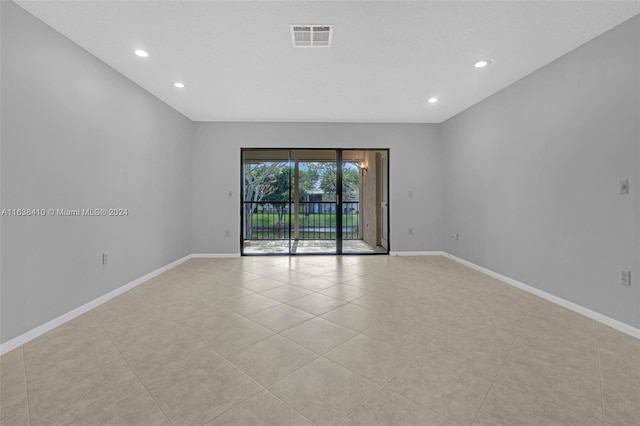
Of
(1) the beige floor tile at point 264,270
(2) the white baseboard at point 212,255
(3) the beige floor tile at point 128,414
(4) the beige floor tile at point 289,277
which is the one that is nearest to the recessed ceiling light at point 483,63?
(4) the beige floor tile at point 289,277

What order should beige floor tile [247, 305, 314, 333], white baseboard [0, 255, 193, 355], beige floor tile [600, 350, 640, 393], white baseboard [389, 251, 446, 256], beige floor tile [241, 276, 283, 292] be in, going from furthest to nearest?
white baseboard [389, 251, 446, 256] → beige floor tile [241, 276, 283, 292] → beige floor tile [247, 305, 314, 333] → white baseboard [0, 255, 193, 355] → beige floor tile [600, 350, 640, 393]

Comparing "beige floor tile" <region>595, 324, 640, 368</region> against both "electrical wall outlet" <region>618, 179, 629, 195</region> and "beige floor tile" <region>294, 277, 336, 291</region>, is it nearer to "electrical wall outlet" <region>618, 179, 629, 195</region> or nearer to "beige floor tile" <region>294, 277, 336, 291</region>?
"electrical wall outlet" <region>618, 179, 629, 195</region>

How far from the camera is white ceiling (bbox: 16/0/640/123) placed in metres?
2.05

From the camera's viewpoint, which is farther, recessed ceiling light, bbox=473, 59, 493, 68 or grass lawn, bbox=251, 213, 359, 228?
grass lawn, bbox=251, 213, 359, 228

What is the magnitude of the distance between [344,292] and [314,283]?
19.9 inches

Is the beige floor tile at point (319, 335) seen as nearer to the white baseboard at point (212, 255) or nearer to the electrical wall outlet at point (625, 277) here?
the electrical wall outlet at point (625, 277)

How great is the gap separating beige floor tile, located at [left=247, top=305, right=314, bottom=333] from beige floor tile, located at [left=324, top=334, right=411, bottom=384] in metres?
0.55

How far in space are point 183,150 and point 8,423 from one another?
408 cm

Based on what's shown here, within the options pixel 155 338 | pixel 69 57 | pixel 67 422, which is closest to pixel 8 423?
pixel 67 422

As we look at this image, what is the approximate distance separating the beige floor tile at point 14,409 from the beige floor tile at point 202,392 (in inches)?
21.6

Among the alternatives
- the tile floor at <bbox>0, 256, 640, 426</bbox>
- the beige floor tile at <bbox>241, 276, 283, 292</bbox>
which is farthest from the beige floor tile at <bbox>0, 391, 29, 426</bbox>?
the beige floor tile at <bbox>241, 276, 283, 292</bbox>

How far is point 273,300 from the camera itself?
9.43ft

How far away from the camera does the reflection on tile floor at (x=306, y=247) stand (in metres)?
5.66

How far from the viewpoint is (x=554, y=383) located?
5.10ft
